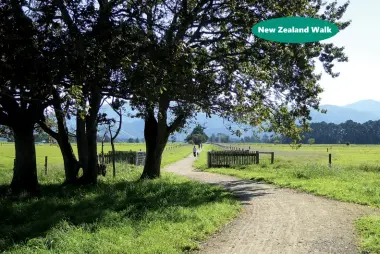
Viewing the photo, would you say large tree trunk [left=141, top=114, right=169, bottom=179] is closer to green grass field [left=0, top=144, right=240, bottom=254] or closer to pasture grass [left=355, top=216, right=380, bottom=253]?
green grass field [left=0, top=144, right=240, bottom=254]

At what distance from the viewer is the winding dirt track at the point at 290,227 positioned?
6.70 meters

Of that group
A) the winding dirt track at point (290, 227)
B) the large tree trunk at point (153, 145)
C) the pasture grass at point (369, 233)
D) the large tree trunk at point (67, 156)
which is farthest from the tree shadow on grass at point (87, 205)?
the large tree trunk at point (153, 145)

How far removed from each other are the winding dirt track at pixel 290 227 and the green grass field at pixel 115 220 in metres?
0.44

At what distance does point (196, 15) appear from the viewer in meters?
13.1

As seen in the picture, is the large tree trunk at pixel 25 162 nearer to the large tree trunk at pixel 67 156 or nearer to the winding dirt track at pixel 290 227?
the large tree trunk at pixel 67 156

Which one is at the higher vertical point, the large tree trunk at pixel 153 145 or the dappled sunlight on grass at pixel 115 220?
the large tree trunk at pixel 153 145

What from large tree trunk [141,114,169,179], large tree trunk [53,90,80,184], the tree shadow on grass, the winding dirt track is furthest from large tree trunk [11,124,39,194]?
the winding dirt track

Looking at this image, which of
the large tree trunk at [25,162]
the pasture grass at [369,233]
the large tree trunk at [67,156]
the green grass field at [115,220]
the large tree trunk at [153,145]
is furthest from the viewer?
the large tree trunk at [153,145]

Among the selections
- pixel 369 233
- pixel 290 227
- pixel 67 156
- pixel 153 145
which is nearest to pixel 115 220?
pixel 290 227

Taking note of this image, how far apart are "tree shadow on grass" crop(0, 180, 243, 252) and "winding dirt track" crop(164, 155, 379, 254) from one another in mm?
1385

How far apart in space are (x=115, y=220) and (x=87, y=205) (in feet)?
7.41

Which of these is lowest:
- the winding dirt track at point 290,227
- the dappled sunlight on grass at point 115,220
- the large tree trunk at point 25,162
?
the winding dirt track at point 290,227

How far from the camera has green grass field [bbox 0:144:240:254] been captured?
252 inches

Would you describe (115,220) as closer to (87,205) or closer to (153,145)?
(87,205)
